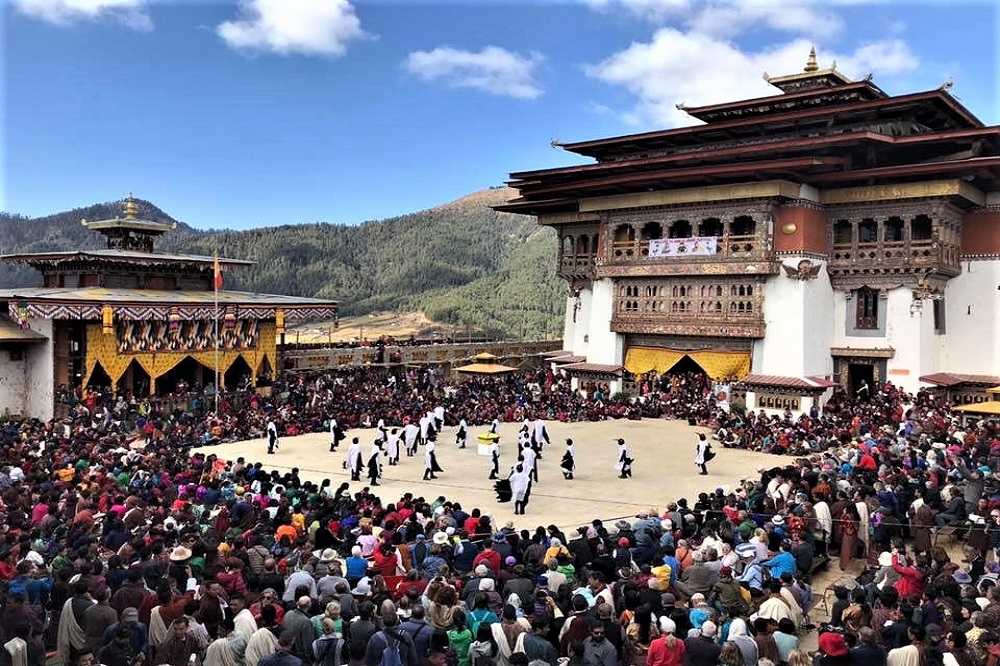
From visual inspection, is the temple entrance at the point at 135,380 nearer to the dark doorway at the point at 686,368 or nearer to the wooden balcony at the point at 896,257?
the dark doorway at the point at 686,368

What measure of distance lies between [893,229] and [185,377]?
99.3 feet

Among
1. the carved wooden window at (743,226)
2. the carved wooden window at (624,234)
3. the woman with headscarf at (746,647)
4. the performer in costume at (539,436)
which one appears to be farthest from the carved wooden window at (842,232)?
the woman with headscarf at (746,647)

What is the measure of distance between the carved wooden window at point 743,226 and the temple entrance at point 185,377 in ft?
77.4

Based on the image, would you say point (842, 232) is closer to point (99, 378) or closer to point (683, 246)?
point (683, 246)

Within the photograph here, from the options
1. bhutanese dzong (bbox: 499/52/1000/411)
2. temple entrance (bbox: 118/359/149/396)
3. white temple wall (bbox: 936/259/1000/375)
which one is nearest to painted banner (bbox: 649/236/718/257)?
bhutanese dzong (bbox: 499/52/1000/411)

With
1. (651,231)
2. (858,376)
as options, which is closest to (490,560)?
(858,376)

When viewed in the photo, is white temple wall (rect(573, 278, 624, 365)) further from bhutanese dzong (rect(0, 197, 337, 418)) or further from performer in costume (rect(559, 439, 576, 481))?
performer in costume (rect(559, 439, 576, 481))

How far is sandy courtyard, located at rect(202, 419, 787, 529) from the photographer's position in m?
18.0

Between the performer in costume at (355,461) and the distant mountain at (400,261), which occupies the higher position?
the distant mountain at (400,261)

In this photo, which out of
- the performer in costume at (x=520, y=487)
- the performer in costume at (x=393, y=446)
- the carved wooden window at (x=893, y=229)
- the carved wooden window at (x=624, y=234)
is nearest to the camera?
the performer in costume at (x=520, y=487)

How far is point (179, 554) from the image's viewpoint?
9.76 m

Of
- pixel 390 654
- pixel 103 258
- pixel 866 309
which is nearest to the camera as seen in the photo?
pixel 390 654

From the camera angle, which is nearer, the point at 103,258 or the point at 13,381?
the point at 13,381

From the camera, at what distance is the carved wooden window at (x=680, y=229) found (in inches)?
1398
